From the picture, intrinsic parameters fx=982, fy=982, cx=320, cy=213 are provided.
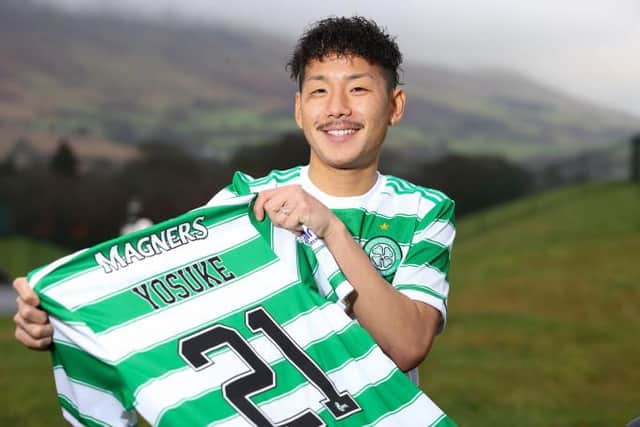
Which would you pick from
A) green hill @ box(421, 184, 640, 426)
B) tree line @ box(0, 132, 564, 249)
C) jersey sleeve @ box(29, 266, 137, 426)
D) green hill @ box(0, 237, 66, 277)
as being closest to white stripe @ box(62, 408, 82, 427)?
jersey sleeve @ box(29, 266, 137, 426)

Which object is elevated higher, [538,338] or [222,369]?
[222,369]

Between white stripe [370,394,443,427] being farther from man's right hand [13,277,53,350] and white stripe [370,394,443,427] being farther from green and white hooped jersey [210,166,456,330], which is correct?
man's right hand [13,277,53,350]

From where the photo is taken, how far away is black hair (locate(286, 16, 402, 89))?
2.66m

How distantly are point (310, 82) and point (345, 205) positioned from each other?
0.35m

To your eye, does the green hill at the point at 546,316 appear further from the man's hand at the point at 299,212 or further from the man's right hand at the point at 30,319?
the man's right hand at the point at 30,319

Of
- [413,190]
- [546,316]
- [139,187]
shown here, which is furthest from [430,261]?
[139,187]

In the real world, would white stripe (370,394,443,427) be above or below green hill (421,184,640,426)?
above

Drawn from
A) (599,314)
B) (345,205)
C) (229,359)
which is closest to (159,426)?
(229,359)

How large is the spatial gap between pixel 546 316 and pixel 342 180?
12554 mm

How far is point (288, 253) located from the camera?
2.62 metres

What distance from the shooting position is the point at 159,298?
2479mm

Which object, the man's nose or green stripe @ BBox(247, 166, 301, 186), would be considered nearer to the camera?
the man's nose

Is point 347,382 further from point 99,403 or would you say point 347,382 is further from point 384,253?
point 99,403

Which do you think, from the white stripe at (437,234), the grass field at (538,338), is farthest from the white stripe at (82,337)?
the grass field at (538,338)
